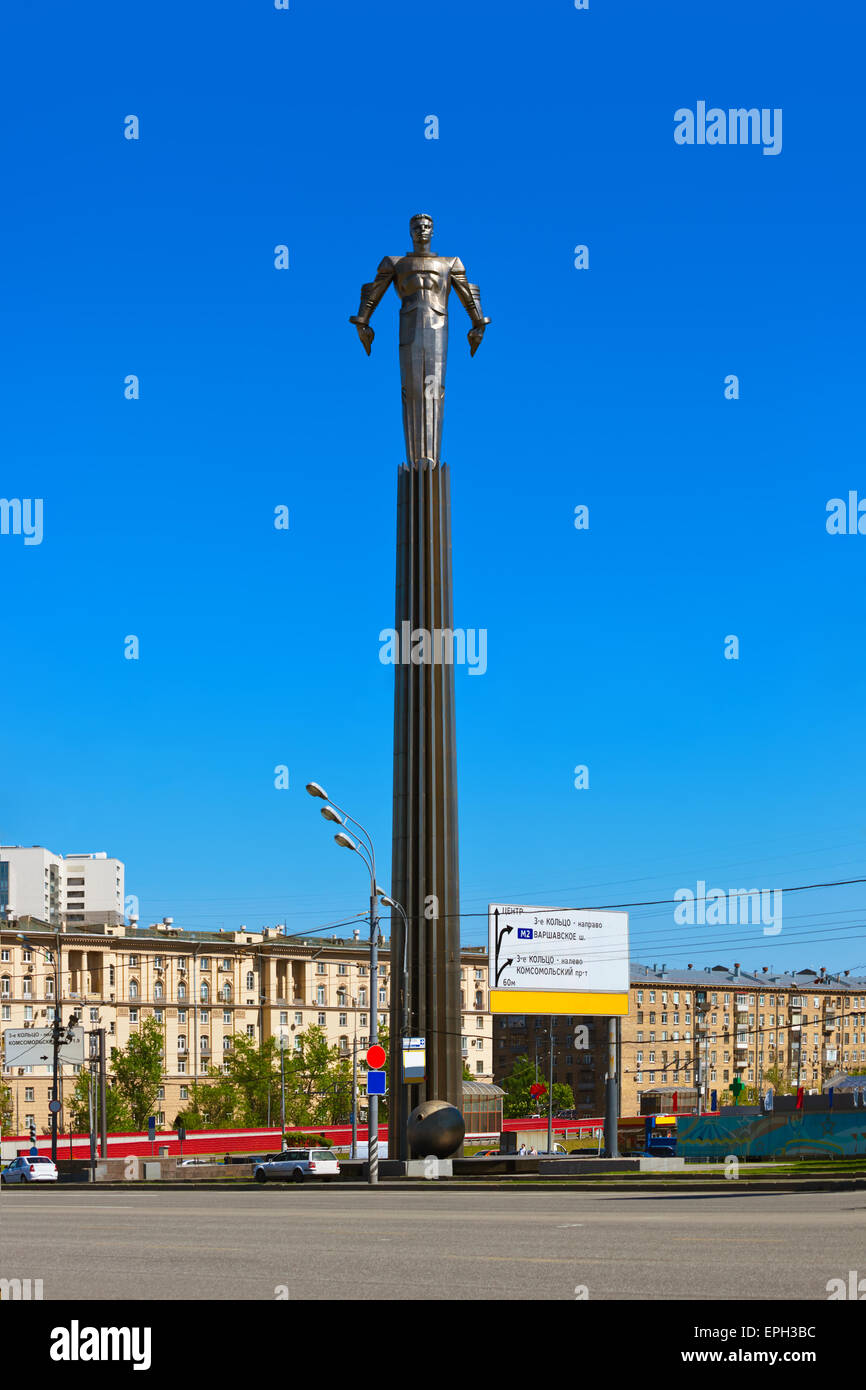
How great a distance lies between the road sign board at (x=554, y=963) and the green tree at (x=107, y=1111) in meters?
60.5

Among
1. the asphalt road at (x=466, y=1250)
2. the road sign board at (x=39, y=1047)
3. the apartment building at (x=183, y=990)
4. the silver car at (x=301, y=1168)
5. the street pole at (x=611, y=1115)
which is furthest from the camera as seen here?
the apartment building at (x=183, y=990)

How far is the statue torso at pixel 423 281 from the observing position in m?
58.8

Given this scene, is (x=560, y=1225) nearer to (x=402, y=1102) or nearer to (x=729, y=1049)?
(x=402, y=1102)

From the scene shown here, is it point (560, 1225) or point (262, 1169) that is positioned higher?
point (560, 1225)

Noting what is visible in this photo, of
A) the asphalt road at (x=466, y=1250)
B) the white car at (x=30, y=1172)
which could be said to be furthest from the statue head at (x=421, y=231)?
the white car at (x=30, y=1172)

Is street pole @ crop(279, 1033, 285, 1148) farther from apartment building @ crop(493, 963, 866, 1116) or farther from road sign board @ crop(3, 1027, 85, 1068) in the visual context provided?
apartment building @ crop(493, 963, 866, 1116)

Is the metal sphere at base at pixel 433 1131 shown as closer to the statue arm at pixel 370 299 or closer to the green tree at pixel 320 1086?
the statue arm at pixel 370 299

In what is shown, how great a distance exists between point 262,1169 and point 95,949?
9881 cm

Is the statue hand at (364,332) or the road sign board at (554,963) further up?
the statue hand at (364,332)

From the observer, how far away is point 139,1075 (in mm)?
127062
